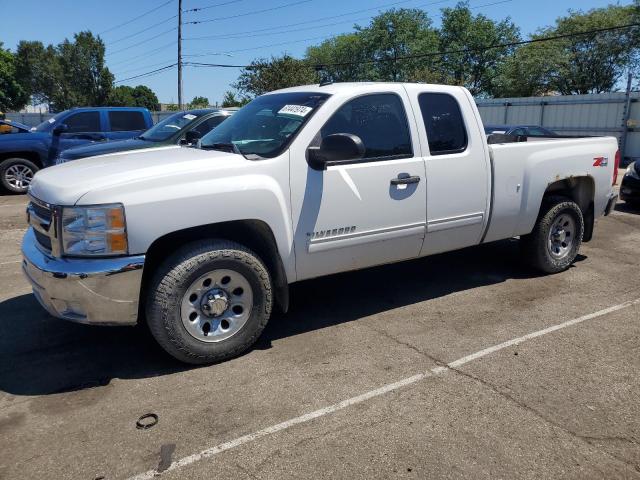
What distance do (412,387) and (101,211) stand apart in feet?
7.45

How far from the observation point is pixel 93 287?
11.4 ft

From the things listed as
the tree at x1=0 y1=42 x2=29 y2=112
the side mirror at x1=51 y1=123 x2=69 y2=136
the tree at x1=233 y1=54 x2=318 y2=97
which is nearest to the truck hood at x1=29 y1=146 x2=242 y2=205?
the side mirror at x1=51 y1=123 x2=69 y2=136

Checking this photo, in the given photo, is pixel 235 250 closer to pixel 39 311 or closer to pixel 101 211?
pixel 101 211

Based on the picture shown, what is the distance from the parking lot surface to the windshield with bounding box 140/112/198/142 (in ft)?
14.9

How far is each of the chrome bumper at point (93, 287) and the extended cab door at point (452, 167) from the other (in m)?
2.53

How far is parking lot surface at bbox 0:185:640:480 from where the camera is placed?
2875mm

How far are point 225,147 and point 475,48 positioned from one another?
5864 centimetres

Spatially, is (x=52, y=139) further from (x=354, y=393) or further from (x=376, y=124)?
(x=354, y=393)

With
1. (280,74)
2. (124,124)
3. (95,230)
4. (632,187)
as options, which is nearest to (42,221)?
(95,230)

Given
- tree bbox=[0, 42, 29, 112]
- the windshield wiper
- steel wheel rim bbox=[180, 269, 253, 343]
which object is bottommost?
A: steel wheel rim bbox=[180, 269, 253, 343]

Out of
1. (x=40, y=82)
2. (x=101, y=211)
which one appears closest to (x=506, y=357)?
(x=101, y=211)

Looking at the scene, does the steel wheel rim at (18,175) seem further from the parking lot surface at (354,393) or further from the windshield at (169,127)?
the parking lot surface at (354,393)

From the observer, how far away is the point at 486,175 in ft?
16.9

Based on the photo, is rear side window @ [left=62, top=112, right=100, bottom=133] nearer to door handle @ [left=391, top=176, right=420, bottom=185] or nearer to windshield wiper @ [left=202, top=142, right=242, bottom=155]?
windshield wiper @ [left=202, top=142, right=242, bottom=155]
